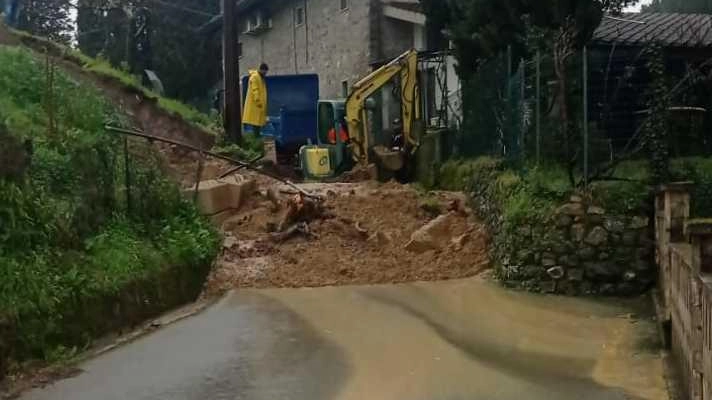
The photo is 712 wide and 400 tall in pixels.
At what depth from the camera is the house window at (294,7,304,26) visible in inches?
1209

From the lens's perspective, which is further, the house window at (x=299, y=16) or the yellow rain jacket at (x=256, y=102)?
the house window at (x=299, y=16)

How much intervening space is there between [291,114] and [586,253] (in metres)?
12.8

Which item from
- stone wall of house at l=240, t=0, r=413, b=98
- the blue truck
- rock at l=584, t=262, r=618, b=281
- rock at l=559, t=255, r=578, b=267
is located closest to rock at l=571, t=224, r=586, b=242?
rock at l=559, t=255, r=578, b=267

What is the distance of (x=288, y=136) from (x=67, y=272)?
13793 millimetres

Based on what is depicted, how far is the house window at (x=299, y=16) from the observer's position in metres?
30.7

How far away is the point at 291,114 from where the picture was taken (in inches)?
912

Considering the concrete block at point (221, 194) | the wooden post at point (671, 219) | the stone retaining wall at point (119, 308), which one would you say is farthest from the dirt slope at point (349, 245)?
the wooden post at point (671, 219)

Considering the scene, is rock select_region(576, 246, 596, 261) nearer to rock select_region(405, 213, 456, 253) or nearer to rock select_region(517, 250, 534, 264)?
rock select_region(517, 250, 534, 264)

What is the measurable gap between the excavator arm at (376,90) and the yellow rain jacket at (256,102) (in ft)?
15.7

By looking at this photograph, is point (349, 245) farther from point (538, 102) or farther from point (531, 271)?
point (538, 102)

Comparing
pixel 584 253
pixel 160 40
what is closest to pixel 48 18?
pixel 160 40

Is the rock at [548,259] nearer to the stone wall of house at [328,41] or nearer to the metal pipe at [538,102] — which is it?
the metal pipe at [538,102]

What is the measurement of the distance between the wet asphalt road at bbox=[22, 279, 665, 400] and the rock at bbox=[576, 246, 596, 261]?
2.02 ft

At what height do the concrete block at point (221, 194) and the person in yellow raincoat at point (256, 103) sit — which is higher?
the person in yellow raincoat at point (256, 103)
